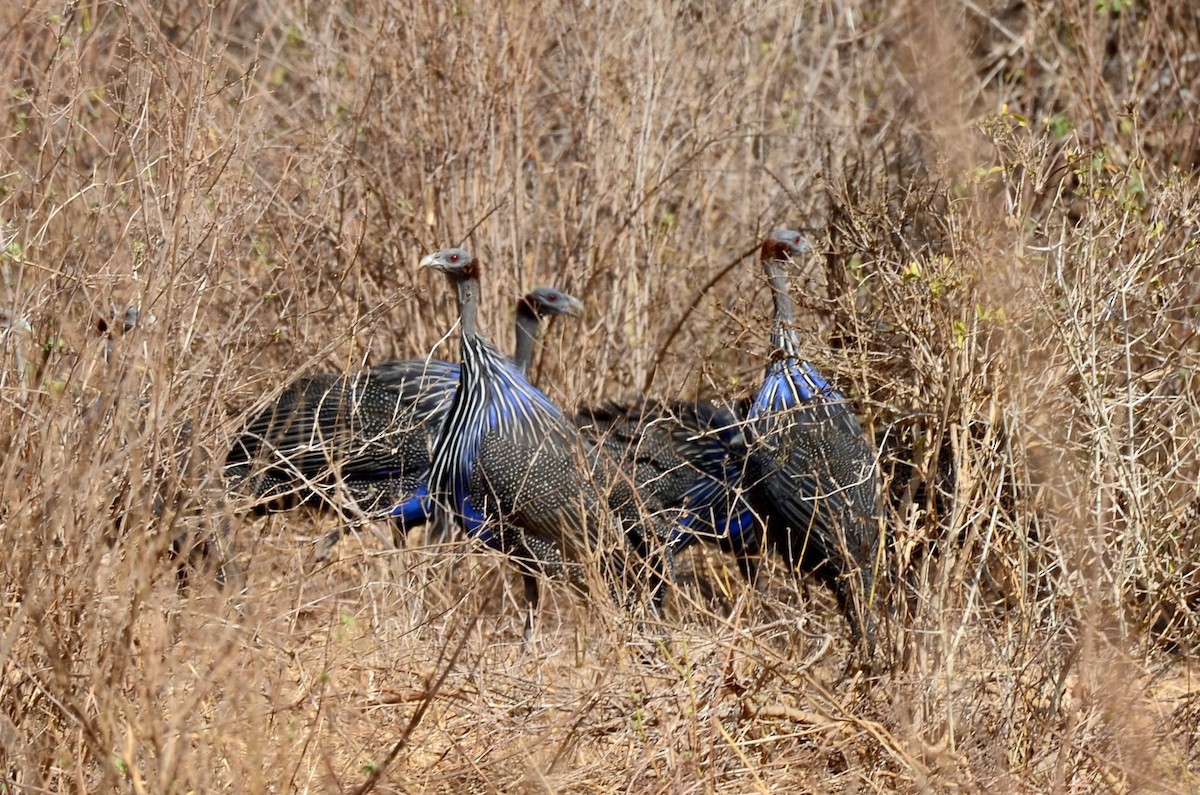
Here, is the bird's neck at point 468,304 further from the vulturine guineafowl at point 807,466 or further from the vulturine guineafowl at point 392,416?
the vulturine guineafowl at point 807,466

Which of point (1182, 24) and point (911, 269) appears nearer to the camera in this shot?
point (911, 269)

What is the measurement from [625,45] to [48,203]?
2846 mm

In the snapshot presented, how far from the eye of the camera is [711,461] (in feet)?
21.8

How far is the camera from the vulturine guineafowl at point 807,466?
4867mm

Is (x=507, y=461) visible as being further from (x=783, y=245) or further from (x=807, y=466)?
(x=783, y=245)

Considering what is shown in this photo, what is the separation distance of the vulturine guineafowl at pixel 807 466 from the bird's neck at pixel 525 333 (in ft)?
3.86

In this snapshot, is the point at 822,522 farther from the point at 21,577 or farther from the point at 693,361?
the point at 21,577

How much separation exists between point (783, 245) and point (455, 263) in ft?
4.27

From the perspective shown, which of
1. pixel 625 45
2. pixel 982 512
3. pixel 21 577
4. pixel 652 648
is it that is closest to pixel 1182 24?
pixel 625 45

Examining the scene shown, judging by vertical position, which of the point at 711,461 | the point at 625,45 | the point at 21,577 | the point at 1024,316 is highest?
the point at 625,45

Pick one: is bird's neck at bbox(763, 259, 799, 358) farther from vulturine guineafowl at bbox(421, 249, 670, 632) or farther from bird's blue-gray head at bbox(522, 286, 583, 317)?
bird's blue-gray head at bbox(522, 286, 583, 317)

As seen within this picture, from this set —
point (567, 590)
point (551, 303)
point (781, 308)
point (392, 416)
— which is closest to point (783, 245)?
point (781, 308)

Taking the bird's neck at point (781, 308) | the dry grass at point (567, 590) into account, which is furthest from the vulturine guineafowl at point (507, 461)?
the bird's neck at point (781, 308)

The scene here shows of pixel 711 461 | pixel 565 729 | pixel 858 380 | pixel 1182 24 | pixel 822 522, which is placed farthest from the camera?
pixel 1182 24
